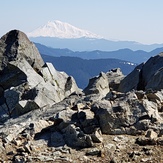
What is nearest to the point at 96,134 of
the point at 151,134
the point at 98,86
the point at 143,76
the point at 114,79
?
the point at 151,134

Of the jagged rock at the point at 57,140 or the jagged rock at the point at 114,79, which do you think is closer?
the jagged rock at the point at 57,140

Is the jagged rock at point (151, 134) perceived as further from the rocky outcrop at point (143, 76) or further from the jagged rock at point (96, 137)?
the rocky outcrop at point (143, 76)

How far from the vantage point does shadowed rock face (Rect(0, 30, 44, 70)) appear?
48906 millimetres

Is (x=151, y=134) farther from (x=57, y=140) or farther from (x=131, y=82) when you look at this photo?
(x=131, y=82)

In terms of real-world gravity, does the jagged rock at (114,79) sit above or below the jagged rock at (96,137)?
below

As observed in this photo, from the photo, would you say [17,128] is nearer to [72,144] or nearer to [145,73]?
[72,144]

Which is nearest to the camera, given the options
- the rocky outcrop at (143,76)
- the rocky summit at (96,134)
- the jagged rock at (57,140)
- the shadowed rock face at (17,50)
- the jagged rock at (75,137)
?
the rocky summit at (96,134)

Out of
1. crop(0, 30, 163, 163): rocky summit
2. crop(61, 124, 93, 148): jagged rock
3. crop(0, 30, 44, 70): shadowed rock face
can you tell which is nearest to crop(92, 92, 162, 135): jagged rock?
crop(0, 30, 163, 163): rocky summit

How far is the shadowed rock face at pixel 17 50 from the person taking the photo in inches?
1925

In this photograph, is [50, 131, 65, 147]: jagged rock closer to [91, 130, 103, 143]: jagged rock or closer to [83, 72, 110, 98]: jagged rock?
[91, 130, 103, 143]: jagged rock

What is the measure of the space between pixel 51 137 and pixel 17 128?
324 centimetres

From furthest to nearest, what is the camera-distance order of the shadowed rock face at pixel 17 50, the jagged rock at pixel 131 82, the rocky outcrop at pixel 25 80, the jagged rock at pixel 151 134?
the shadowed rock face at pixel 17 50
the jagged rock at pixel 131 82
the rocky outcrop at pixel 25 80
the jagged rock at pixel 151 134

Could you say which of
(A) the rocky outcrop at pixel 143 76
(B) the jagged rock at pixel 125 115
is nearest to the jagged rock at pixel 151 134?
(B) the jagged rock at pixel 125 115

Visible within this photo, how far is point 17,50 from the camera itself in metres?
49.7
